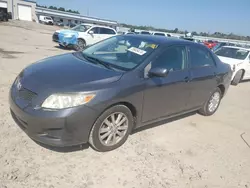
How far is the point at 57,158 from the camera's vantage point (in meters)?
3.11

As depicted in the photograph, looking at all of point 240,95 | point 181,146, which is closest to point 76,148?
point 181,146

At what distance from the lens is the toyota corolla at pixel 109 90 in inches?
113

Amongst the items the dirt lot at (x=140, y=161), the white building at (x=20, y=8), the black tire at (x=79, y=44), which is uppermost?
the white building at (x=20, y=8)

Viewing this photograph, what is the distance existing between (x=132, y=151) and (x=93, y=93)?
1157 mm

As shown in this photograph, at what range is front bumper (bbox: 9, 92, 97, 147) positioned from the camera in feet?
9.16

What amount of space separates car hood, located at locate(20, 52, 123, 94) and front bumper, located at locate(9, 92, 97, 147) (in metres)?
0.28

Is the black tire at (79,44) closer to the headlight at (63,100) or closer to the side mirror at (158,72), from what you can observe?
the side mirror at (158,72)

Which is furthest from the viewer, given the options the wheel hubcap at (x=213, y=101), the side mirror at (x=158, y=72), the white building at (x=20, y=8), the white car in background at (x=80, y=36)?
the white building at (x=20, y=8)

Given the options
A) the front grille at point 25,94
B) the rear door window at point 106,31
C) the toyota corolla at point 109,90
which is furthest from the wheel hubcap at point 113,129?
the rear door window at point 106,31

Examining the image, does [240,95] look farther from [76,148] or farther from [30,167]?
[30,167]

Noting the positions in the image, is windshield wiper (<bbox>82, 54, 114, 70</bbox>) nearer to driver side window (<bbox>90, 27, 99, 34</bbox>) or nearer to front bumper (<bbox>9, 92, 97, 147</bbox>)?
front bumper (<bbox>9, 92, 97, 147</bbox>)

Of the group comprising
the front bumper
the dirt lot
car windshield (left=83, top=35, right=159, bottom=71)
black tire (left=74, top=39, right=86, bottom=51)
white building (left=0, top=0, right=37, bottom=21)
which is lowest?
the dirt lot

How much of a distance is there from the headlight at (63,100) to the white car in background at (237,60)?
25.7ft

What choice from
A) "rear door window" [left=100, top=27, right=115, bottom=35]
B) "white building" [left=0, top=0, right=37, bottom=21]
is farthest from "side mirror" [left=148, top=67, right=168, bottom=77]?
"white building" [left=0, top=0, right=37, bottom=21]
